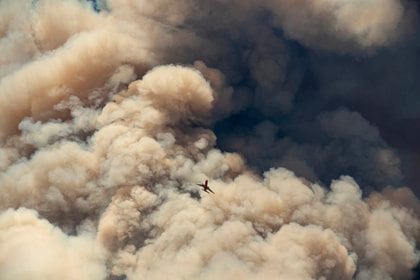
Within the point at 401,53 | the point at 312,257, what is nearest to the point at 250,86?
the point at 401,53

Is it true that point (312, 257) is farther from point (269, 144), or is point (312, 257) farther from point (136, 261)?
point (269, 144)

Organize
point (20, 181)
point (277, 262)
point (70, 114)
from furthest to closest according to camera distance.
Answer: point (70, 114)
point (20, 181)
point (277, 262)

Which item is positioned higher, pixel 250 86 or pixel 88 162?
pixel 250 86

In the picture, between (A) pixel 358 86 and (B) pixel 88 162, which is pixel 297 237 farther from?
(A) pixel 358 86

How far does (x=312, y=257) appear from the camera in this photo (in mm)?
27625

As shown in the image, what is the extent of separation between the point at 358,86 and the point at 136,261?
68.0 ft

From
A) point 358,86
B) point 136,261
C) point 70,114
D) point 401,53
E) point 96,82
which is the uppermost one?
point 401,53

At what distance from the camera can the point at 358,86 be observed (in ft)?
133

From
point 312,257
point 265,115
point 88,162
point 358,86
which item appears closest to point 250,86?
point 265,115

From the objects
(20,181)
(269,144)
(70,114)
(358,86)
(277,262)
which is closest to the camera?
(277,262)

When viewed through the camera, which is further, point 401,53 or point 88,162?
point 401,53

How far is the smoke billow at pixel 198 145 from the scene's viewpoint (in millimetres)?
28234

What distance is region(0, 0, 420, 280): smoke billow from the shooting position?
92.6 ft

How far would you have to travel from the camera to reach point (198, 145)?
3300 centimetres
